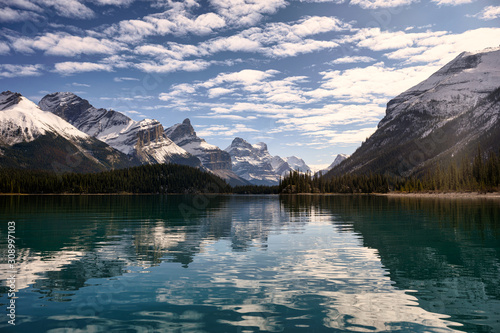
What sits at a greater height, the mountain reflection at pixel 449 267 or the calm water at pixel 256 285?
the calm water at pixel 256 285

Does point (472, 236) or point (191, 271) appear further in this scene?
point (472, 236)

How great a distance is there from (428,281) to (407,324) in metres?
9.42

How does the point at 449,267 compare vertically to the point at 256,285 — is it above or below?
below

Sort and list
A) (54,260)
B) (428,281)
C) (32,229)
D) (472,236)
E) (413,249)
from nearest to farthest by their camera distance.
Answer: (428,281)
(54,260)
(413,249)
(472,236)
(32,229)

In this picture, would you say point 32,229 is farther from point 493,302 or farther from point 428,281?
point 493,302

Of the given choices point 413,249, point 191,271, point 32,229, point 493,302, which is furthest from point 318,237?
point 32,229

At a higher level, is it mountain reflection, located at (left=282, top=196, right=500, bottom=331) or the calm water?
the calm water

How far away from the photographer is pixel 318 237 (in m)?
47.6

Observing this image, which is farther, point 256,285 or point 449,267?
point 449,267

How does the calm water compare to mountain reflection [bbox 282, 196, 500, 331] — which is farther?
mountain reflection [bbox 282, 196, 500, 331]

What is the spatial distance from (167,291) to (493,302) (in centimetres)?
1976

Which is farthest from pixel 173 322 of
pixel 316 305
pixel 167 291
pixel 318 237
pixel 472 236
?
pixel 472 236

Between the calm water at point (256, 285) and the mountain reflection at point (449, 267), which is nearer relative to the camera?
the calm water at point (256, 285)

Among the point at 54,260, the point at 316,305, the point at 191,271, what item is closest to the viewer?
the point at 316,305
